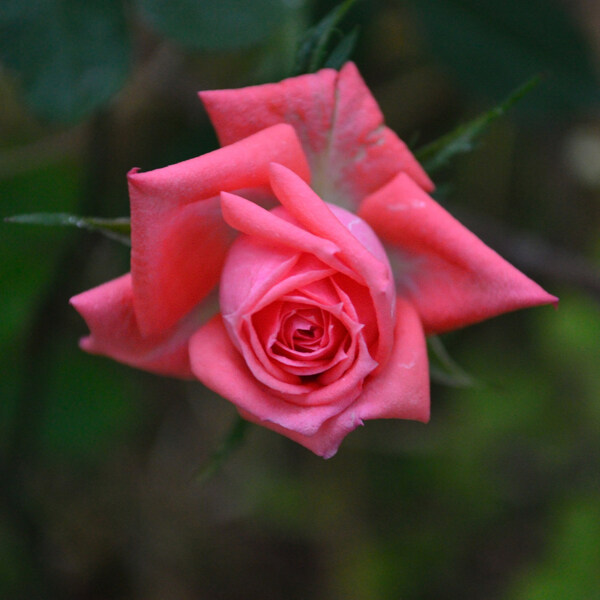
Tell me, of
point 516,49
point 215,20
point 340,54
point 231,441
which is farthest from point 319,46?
point 516,49

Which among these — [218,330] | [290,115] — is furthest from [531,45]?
[218,330]

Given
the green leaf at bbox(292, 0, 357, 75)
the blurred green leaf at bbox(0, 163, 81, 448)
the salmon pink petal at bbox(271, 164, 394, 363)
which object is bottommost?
the blurred green leaf at bbox(0, 163, 81, 448)

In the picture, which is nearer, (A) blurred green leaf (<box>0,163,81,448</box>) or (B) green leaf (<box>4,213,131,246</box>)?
(B) green leaf (<box>4,213,131,246</box>)

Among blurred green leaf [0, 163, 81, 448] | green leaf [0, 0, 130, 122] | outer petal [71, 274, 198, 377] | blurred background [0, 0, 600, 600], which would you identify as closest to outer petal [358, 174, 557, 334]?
outer petal [71, 274, 198, 377]

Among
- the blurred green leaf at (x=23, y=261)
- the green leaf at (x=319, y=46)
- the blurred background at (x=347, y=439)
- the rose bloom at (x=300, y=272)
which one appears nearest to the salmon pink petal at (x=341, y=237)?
the rose bloom at (x=300, y=272)

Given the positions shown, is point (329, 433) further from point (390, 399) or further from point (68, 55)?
point (68, 55)

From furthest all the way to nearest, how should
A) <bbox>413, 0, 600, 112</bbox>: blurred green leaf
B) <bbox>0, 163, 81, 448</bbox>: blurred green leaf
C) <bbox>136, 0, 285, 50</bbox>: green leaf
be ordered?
<bbox>0, 163, 81, 448</bbox>: blurred green leaf < <bbox>413, 0, 600, 112</bbox>: blurred green leaf < <bbox>136, 0, 285, 50</bbox>: green leaf

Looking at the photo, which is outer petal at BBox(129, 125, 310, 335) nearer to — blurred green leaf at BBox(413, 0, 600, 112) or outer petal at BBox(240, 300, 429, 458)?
outer petal at BBox(240, 300, 429, 458)

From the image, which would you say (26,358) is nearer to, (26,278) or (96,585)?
(26,278)
